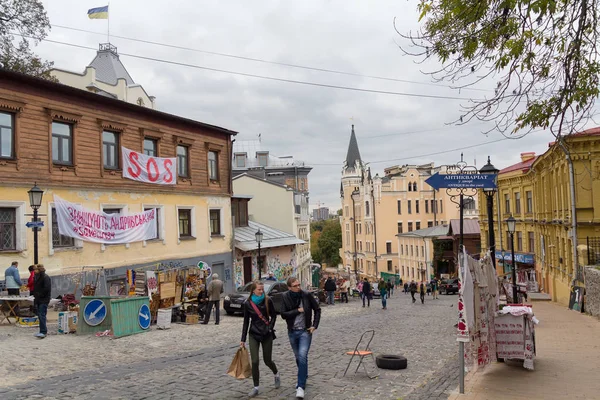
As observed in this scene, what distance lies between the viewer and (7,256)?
60.1ft

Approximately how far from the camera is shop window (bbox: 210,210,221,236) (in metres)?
29.7

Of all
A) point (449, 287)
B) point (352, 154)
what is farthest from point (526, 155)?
point (352, 154)

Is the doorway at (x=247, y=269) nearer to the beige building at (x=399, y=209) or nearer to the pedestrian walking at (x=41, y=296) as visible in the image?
the pedestrian walking at (x=41, y=296)

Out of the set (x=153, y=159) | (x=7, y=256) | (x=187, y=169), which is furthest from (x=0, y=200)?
(x=187, y=169)

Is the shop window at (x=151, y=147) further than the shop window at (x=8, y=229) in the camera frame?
Yes

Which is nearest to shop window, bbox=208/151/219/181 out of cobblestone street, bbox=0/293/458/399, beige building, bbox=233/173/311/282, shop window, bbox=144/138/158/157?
shop window, bbox=144/138/158/157

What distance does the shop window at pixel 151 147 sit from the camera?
82.4 ft

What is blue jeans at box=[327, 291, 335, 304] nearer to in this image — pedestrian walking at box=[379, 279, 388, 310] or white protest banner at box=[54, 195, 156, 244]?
pedestrian walking at box=[379, 279, 388, 310]

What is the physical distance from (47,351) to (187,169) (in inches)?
660

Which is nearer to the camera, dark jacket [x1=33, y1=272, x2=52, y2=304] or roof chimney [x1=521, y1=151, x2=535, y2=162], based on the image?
dark jacket [x1=33, y1=272, x2=52, y2=304]

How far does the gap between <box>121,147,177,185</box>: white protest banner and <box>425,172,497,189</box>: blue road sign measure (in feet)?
53.2

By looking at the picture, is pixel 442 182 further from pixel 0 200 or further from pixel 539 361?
pixel 0 200

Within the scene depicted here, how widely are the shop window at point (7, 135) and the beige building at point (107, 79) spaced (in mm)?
19246

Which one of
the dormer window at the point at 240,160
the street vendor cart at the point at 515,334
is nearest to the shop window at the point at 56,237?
the street vendor cart at the point at 515,334
